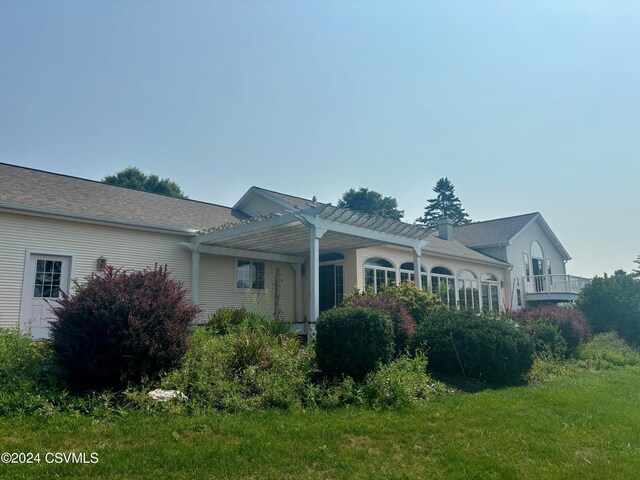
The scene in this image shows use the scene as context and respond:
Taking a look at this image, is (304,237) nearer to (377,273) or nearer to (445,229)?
(377,273)

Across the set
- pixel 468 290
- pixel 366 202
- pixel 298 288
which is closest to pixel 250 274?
pixel 298 288

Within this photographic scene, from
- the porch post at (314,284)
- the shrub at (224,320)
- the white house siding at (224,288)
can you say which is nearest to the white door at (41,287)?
the shrub at (224,320)

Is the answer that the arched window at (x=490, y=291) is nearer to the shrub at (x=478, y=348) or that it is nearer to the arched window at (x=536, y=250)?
the arched window at (x=536, y=250)

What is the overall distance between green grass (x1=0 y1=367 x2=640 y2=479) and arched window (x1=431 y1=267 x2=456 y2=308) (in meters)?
13.1

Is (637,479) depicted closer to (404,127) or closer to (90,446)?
(90,446)

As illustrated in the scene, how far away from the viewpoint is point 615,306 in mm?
16812

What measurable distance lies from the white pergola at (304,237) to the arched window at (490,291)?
9568 mm

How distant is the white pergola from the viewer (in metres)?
10.6

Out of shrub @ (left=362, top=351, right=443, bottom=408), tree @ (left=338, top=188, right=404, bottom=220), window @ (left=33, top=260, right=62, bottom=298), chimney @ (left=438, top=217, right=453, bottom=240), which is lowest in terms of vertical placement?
shrub @ (left=362, top=351, right=443, bottom=408)

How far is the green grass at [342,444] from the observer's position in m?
3.61

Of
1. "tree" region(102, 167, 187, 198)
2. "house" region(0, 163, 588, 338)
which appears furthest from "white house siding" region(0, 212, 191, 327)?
"tree" region(102, 167, 187, 198)

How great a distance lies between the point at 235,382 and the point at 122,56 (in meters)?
7.71

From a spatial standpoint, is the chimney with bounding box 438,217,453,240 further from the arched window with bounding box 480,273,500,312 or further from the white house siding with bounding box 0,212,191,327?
the white house siding with bounding box 0,212,191,327

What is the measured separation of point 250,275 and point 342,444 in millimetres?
11002
